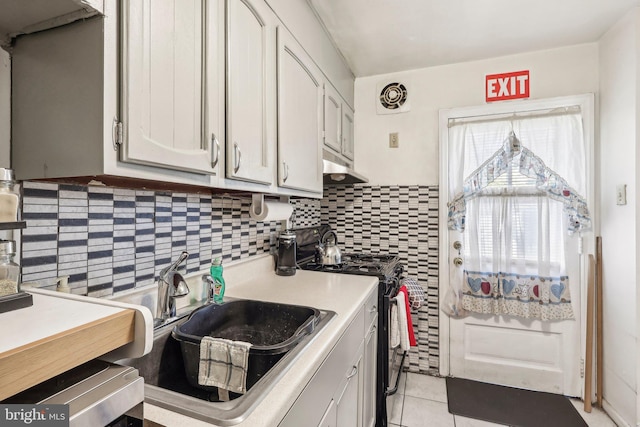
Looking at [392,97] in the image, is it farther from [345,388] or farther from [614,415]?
[614,415]

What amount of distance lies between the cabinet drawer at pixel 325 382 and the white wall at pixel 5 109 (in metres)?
0.88

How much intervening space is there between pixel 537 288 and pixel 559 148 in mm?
988

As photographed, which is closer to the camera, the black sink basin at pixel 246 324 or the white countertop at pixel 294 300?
the white countertop at pixel 294 300

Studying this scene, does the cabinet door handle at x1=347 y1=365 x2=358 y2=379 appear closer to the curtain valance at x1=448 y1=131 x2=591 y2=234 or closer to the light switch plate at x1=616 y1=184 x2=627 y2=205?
the curtain valance at x1=448 y1=131 x2=591 y2=234

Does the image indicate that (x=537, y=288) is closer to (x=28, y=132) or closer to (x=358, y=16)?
(x=358, y=16)

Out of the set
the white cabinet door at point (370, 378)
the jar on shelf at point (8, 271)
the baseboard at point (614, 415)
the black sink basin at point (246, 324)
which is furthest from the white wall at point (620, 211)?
the jar on shelf at point (8, 271)

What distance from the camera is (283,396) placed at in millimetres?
680

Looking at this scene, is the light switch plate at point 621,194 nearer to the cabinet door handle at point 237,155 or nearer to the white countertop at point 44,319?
the cabinet door handle at point 237,155

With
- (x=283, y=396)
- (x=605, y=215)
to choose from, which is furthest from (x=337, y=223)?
(x=283, y=396)

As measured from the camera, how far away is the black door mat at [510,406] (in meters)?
1.91

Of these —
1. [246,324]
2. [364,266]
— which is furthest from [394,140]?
[246,324]

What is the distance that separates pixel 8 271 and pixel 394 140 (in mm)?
2449

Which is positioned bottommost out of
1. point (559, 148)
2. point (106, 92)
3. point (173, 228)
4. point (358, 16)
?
point (173, 228)

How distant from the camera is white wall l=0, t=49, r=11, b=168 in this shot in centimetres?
72
